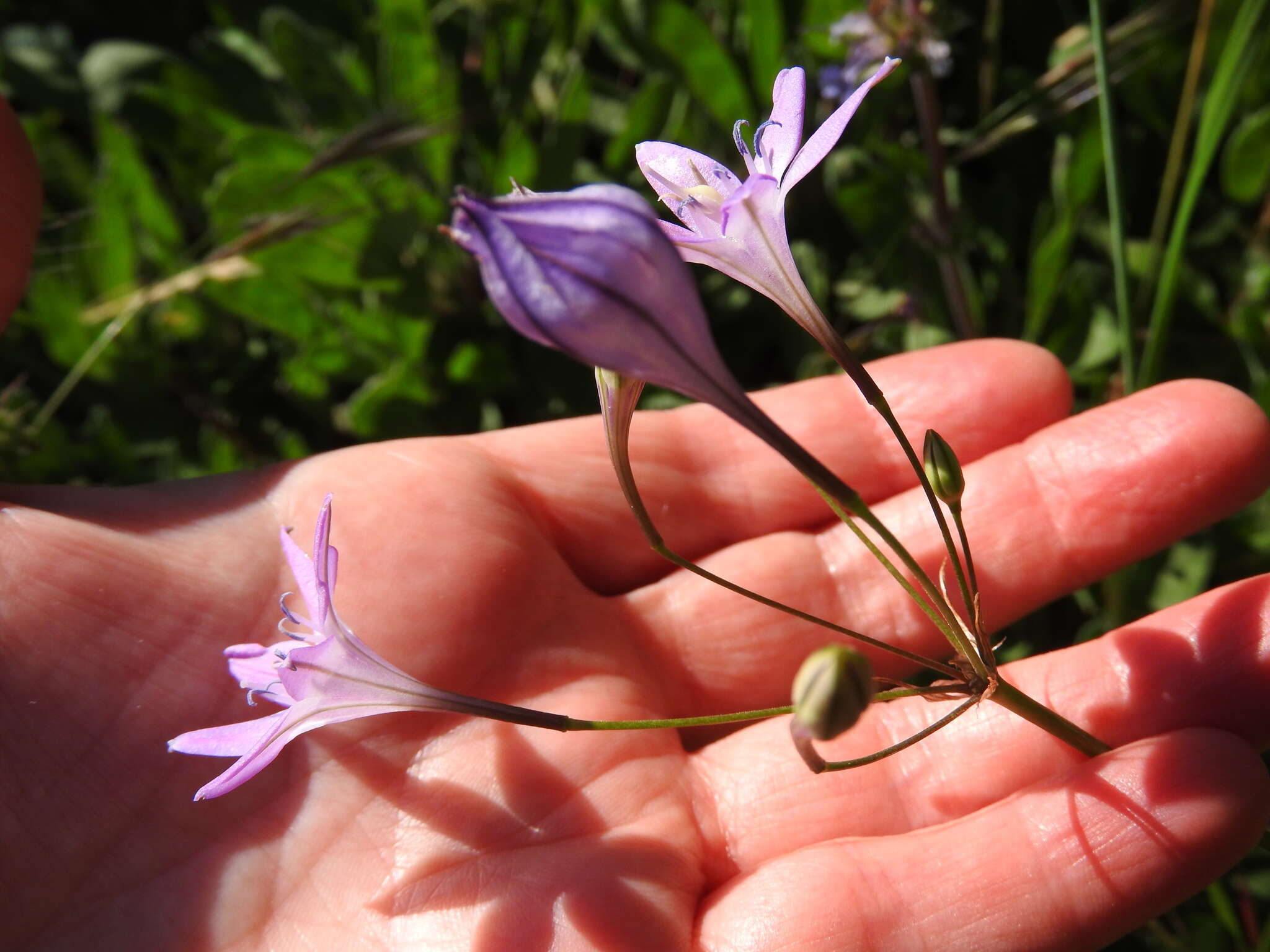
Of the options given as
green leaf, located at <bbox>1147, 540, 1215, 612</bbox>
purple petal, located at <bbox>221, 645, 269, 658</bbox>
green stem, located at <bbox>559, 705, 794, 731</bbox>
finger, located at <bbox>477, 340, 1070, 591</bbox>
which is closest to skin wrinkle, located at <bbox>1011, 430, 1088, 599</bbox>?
finger, located at <bbox>477, 340, 1070, 591</bbox>

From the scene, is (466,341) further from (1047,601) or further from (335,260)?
(1047,601)

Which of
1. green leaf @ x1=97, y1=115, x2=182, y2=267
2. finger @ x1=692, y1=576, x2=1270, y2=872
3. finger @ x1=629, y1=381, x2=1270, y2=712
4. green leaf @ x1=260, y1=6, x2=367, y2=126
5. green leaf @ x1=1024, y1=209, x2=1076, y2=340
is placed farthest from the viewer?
green leaf @ x1=97, y1=115, x2=182, y2=267

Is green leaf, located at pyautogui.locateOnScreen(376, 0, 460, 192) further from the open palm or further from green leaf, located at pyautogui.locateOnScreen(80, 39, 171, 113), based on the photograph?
the open palm

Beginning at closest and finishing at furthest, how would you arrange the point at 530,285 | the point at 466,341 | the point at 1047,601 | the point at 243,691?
the point at 530,285 → the point at 243,691 → the point at 1047,601 → the point at 466,341

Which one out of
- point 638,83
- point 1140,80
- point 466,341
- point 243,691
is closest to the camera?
point 243,691

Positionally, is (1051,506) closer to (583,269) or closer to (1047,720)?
(1047,720)

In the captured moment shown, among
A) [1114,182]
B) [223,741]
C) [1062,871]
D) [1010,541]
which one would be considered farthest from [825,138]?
[223,741]

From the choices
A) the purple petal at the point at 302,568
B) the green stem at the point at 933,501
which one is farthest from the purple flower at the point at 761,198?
the purple petal at the point at 302,568

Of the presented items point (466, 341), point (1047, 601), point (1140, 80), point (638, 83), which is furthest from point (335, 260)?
point (1140, 80)
